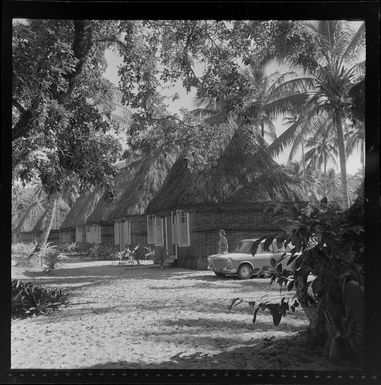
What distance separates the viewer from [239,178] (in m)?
4.65

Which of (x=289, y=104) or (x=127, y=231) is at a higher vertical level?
(x=289, y=104)

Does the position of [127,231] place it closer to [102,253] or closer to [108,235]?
[108,235]

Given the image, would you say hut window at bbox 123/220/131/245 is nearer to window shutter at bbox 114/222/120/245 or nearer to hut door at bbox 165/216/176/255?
window shutter at bbox 114/222/120/245

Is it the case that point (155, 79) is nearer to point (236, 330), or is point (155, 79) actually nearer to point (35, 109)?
point (35, 109)

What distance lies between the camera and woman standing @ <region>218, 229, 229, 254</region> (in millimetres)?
4090

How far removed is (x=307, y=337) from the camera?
363 cm

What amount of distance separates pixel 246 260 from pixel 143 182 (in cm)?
138

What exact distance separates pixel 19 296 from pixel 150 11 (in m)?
2.45

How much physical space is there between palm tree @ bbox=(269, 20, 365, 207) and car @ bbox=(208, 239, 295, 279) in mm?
697

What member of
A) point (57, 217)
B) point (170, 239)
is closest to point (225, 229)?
point (170, 239)

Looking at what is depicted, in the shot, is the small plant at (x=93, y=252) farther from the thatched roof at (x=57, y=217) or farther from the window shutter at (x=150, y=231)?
the window shutter at (x=150, y=231)

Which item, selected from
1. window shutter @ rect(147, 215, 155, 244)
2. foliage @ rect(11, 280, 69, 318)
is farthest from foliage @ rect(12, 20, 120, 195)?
window shutter @ rect(147, 215, 155, 244)

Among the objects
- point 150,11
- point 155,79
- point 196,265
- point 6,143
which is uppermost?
point 150,11

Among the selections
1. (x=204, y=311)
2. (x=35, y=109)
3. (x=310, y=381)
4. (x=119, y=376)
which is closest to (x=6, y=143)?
(x=35, y=109)
